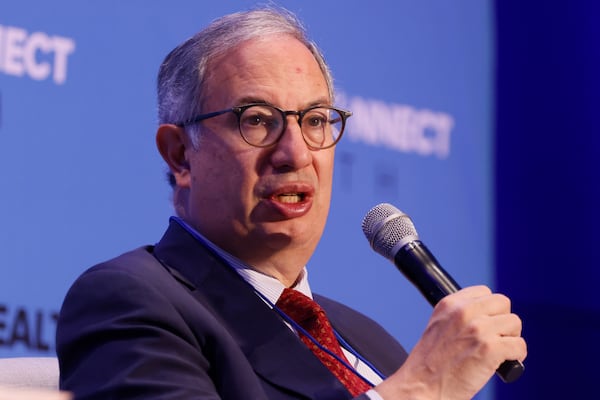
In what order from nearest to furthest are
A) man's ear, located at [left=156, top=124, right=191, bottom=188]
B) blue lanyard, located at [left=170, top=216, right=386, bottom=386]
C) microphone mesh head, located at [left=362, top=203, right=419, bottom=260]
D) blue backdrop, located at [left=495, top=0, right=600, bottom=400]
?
microphone mesh head, located at [left=362, top=203, right=419, bottom=260] < blue lanyard, located at [left=170, top=216, right=386, bottom=386] < man's ear, located at [left=156, top=124, right=191, bottom=188] < blue backdrop, located at [left=495, top=0, right=600, bottom=400]

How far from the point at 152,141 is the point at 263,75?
0.88 m

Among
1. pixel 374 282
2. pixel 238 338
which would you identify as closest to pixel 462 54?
pixel 374 282

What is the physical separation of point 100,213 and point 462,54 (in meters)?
1.80

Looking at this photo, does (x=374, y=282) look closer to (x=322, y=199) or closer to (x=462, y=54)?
(x=462, y=54)

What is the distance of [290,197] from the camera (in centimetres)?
203

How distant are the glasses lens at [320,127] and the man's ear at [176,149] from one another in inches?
10.6

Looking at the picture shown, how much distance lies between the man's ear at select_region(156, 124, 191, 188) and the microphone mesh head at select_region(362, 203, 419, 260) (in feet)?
1.50

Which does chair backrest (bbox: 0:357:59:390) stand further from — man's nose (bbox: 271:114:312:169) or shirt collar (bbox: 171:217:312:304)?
man's nose (bbox: 271:114:312:169)

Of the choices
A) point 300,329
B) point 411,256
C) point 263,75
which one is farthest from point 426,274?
point 263,75

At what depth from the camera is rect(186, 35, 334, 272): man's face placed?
1994mm

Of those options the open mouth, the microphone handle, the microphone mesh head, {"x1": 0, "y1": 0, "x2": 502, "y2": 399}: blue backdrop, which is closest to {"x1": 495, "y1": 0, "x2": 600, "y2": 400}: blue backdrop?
{"x1": 0, "y1": 0, "x2": 502, "y2": 399}: blue backdrop

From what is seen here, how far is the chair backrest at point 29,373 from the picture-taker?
1.83 m

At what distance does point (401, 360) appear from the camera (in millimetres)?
2281

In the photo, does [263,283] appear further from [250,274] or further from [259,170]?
[259,170]
